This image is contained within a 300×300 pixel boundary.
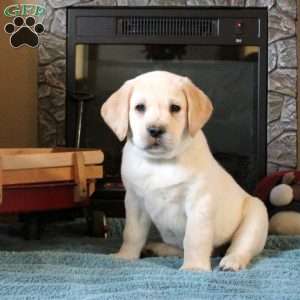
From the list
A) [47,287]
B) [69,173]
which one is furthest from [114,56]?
[47,287]

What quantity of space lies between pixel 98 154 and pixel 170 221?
0.40 m

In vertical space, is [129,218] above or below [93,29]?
below

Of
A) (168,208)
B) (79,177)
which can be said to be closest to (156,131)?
(168,208)

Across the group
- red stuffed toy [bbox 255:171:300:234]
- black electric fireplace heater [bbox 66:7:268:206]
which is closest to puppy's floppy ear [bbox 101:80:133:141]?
red stuffed toy [bbox 255:171:300:234]

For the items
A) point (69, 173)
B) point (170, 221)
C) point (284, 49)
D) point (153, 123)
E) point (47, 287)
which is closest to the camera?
point (47, 287)

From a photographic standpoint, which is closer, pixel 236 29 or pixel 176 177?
pixel 176 177

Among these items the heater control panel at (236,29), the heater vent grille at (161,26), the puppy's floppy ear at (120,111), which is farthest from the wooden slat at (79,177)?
the heater control panel at (236,29)

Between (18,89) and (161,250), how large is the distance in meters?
1.16

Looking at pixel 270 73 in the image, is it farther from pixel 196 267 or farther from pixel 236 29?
pixel 196 267

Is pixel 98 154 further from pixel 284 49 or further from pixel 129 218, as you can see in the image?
pixel 284 49

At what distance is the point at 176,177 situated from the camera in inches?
52.0

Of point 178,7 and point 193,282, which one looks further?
point 178,7

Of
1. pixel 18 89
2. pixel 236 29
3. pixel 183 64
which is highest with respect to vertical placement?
pixel 236 29

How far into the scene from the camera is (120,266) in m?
1.31
